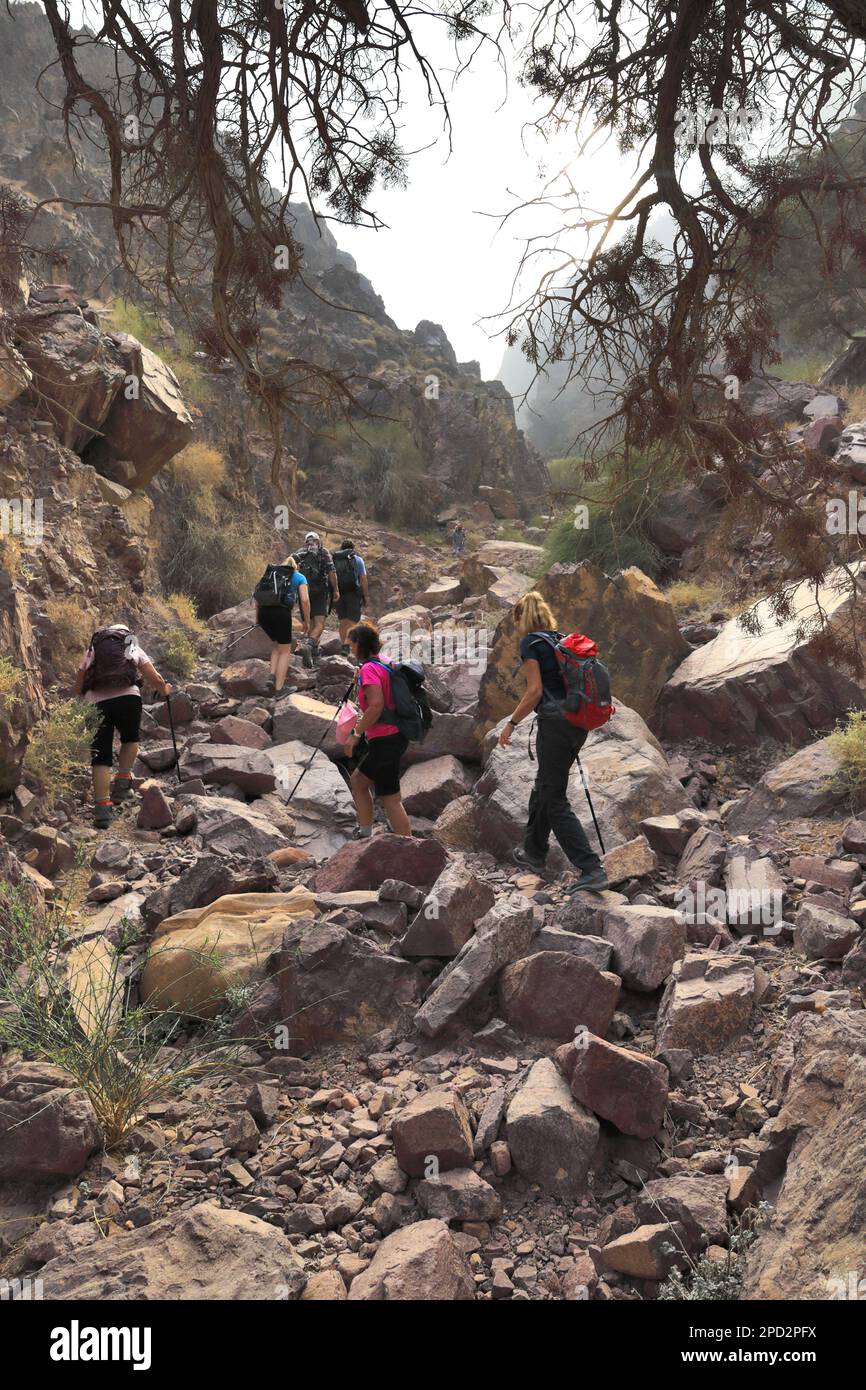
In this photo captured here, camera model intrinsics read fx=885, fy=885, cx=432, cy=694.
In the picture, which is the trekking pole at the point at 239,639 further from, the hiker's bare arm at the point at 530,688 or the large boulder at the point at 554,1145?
the large boulder at the point at 554,1145

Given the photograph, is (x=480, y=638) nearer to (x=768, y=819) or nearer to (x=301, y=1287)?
(x=768, y=819)

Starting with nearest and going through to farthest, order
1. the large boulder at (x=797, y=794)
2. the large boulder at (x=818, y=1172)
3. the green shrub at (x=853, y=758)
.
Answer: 1. the large boulder at (x=818, y=1172)
2. the green shrub at (x=853, y=758)
3. the large boulder at (x=797, y=794)

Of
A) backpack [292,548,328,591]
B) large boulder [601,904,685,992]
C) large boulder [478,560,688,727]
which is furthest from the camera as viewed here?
backpack [292,548,328,591]

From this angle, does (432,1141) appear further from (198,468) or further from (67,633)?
(198,468)

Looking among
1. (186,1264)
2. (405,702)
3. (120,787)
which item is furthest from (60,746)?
(186,1264)

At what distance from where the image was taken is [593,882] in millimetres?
5074

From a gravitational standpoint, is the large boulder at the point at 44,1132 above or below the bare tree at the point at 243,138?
below

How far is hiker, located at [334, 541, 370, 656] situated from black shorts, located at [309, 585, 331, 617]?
296mm

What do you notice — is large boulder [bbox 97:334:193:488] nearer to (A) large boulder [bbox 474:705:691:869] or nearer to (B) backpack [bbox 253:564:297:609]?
(B) backpack [bbox 253:564:297:609]

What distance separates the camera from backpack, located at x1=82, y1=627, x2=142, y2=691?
6.49 meters

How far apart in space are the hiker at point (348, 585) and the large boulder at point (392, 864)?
20.2 feet

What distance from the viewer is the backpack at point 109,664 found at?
649 centimetres

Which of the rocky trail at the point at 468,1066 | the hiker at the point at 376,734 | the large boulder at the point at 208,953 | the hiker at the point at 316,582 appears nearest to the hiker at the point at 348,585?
the hiker at the point at 316,582

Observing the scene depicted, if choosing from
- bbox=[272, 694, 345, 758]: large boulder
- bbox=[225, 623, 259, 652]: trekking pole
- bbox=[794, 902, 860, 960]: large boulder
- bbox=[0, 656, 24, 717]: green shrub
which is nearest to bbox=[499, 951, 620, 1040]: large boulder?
bbox=[794, 902, 860, 960]: large boulder
